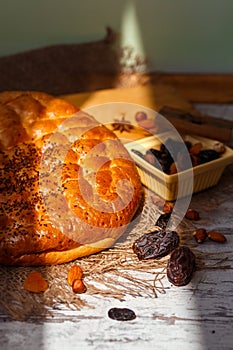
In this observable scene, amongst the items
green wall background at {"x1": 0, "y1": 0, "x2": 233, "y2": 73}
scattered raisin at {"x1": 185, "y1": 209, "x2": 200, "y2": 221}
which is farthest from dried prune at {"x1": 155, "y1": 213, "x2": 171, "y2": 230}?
green wall background at {"x1": 0, "y1": 0, "x2": 233, "y2": 73}

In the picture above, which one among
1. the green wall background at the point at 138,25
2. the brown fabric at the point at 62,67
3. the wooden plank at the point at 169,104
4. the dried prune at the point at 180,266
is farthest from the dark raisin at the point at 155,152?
the green wall background at the point at 138,25

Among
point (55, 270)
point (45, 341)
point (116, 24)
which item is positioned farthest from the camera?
point (116, 24)

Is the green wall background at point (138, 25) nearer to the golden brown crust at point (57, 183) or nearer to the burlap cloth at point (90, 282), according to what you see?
the golden brown crust at point (57, 183)

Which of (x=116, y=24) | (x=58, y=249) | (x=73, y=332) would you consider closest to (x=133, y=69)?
(x=116, y=24)

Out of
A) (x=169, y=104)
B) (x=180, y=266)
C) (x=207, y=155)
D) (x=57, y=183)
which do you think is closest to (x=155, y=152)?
(x=207, y=155)

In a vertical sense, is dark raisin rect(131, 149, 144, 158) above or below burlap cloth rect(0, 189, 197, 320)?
above

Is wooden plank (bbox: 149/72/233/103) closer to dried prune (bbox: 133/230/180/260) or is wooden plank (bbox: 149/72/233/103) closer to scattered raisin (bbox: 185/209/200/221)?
scattered raisin (bbox: 185/209/200/221)

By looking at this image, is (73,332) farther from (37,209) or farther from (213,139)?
(213,139)
